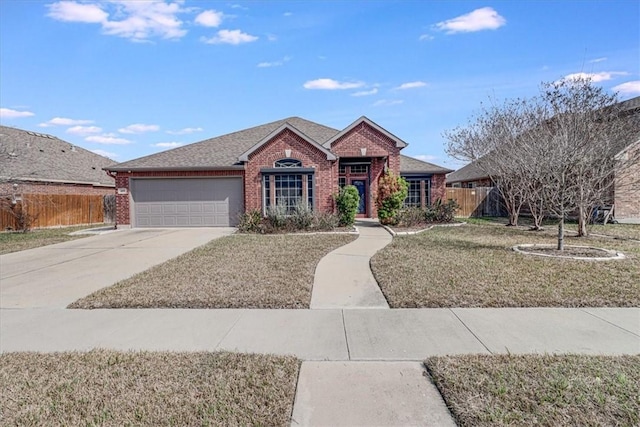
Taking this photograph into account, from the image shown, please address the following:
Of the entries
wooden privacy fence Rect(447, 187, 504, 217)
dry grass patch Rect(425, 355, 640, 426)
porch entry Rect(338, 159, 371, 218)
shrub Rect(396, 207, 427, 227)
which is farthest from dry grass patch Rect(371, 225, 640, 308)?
wooden privacy fence Rect(447, 187, 504, 217)

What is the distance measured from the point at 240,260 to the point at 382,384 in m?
6.13

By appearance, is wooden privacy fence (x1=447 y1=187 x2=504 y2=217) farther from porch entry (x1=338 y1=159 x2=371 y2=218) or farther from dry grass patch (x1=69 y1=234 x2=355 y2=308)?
dry grass patch (x1=69 y1=234 x2=355 y2=308)

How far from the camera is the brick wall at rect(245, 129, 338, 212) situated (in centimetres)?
1719

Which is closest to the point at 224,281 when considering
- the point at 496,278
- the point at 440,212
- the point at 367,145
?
the point at 496,278

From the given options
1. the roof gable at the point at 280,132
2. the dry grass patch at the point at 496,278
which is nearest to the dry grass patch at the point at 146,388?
the dry grass patch at the point at 496,278

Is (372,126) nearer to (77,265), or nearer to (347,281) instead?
(347,281)

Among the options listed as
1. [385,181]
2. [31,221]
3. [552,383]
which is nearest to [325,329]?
[552,383]

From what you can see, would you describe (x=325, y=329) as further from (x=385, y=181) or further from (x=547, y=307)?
(x=385, y=181)

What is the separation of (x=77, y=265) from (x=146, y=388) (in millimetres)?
7204

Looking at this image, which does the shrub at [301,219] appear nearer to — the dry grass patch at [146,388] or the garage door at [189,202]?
the garage door at [189,202]

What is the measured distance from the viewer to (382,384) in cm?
330

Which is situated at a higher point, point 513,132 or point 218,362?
point 513,132

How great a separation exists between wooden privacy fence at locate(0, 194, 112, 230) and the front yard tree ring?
22166 millimetres

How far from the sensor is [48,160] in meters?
23.8
